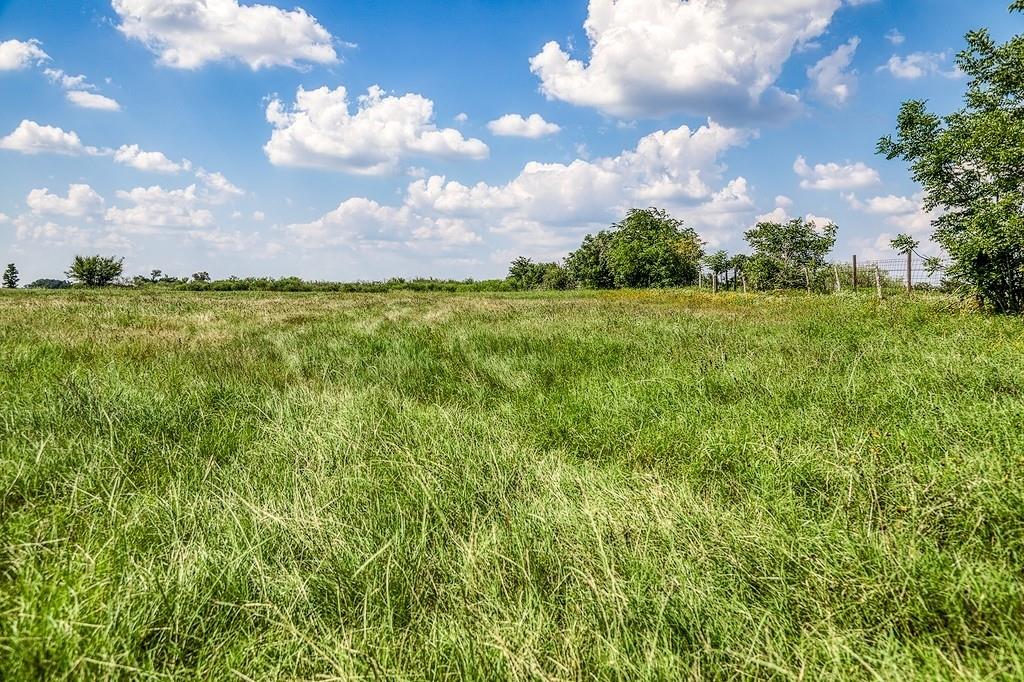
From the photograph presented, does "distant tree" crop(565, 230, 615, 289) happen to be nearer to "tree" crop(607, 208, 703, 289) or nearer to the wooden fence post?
"tree" crop(607, 208, 703, 289)

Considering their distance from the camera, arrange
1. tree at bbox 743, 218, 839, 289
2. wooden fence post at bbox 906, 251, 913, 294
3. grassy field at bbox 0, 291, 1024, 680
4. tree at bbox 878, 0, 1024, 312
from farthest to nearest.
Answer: tree at bbox 743, 218, 839, 289, wooden fence post at bbox 906, 251, 913, 294, tree at bbox 878, 0, 1024, 312, grassy field at bbox 0, 291, 1024, 680

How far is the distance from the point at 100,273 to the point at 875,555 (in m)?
68.5

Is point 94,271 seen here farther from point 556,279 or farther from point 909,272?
point 909,272

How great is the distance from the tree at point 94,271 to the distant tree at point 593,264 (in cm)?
5492

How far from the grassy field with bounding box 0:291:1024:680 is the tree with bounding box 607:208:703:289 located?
Answer: 55.2m

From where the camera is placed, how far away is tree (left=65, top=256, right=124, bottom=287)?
5141 cm

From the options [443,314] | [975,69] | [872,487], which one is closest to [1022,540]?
[872,487]

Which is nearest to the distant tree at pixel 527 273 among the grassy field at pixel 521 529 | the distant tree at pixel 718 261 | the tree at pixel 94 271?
the distant tree at pixel 718 261

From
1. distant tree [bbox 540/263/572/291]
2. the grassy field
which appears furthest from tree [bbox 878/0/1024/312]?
distant tree [bbox 540/263/572/291]

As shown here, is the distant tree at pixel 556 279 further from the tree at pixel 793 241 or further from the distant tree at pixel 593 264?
the tree at pixel 793 241

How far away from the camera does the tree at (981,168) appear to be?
31.5 feet

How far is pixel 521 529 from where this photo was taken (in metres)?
2.40

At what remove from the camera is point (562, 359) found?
21.2ft

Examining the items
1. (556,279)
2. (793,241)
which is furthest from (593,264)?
(793,241)
